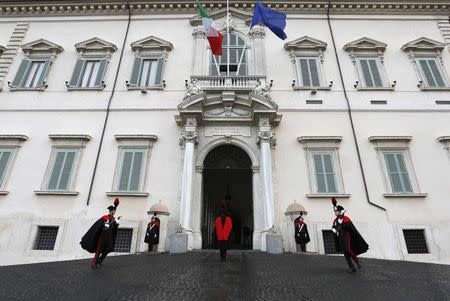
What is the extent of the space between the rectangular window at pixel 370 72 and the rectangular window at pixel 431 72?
218 centimetres

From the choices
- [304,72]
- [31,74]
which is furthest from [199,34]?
[31,74]

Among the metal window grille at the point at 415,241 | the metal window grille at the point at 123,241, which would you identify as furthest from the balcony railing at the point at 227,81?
the metal window grille at the point at 415,241

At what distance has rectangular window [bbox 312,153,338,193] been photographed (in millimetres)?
12469

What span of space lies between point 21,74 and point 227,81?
36.8 feet

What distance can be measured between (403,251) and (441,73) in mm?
9689

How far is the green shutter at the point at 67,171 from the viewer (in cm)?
1274

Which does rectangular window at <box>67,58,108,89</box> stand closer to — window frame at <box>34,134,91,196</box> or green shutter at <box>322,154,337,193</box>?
window frame at <box>34,134,91,196</box>

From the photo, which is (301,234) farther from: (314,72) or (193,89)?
(314,72)


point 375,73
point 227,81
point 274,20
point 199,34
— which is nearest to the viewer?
point 274,20

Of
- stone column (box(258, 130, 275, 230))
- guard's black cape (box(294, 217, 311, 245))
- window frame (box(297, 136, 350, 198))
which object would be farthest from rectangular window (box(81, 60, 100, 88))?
guard's black cape (box(294, 217, 311, 245))

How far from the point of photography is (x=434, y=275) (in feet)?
22.1

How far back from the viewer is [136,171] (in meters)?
12.9

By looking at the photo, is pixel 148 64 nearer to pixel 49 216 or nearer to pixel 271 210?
pixel 49 216

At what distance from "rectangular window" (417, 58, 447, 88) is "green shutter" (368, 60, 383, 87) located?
219 cm
